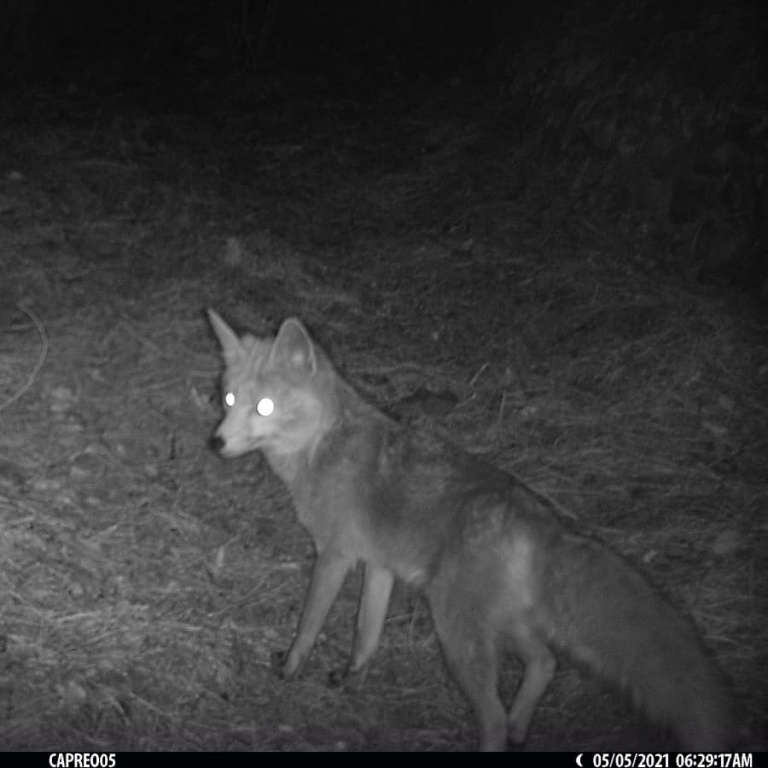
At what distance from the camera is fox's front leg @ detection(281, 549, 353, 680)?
14.0ft

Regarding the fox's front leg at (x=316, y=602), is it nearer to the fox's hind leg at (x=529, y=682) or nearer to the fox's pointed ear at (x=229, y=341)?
the fox's hind leg at (x=529, y=682)

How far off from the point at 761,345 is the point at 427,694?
3.90 meters

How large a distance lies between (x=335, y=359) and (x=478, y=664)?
10.2 ft

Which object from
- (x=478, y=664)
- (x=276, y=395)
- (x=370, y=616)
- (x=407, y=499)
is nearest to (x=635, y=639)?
(x=478, y=664)

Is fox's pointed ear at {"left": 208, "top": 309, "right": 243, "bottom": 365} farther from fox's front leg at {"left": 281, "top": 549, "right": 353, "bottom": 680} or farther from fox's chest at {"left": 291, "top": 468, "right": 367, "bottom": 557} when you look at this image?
fox's front leg at {"left": 281, "top": 549, "right": 353, "bottom": 680}

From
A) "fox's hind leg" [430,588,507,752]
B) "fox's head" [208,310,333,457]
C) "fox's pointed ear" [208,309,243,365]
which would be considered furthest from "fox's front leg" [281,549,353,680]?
"fox's pointed ear" [208,309,243,365]

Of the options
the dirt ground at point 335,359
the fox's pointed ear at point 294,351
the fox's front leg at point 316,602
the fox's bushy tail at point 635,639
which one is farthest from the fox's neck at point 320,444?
the fox's bushy tail at point 635,639

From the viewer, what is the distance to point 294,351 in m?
4.35

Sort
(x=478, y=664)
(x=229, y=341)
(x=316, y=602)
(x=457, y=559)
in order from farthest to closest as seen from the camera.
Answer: (x=229, y=341), (x=316, y=602), (x=457, y=559), (x=478, y=664)

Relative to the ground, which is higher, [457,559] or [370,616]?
[457,559]

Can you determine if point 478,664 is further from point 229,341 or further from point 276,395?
point 229,341

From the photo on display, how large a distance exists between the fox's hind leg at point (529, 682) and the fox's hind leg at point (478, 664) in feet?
0.80

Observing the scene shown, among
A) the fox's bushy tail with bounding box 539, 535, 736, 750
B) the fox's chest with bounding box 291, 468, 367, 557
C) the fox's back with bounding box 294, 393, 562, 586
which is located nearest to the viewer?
the fox's bushy tail with bounding box 539, 535, 736, 750

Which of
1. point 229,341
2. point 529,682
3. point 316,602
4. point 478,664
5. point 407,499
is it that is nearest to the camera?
point 478,664
